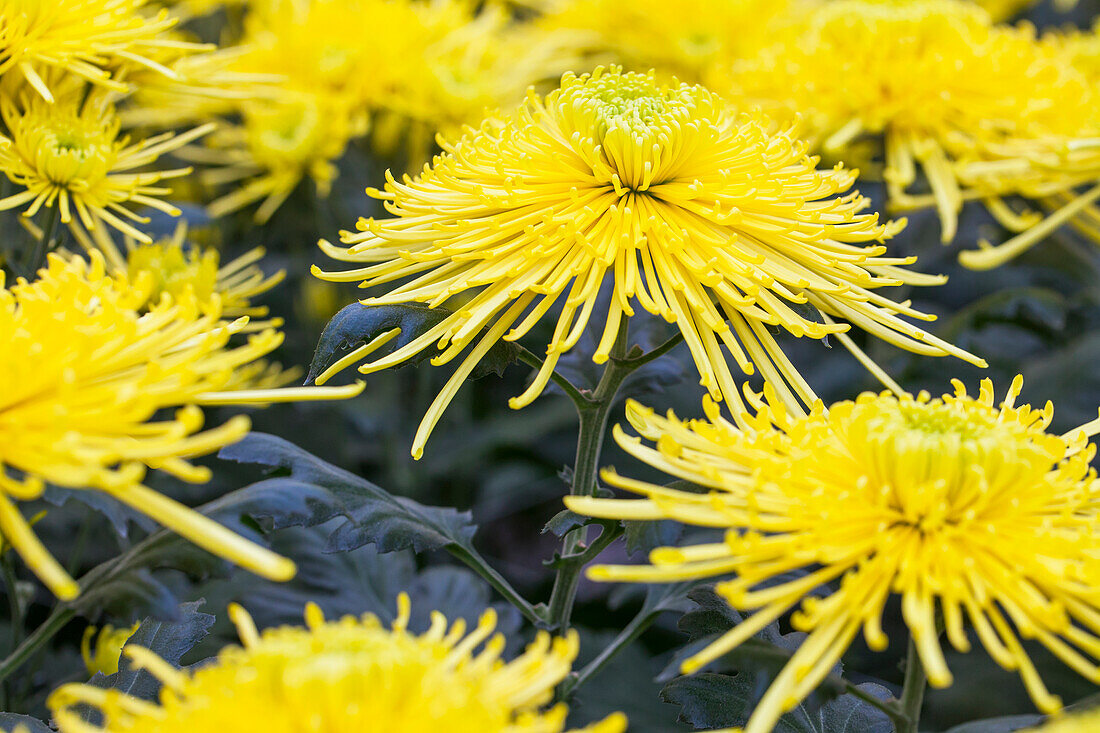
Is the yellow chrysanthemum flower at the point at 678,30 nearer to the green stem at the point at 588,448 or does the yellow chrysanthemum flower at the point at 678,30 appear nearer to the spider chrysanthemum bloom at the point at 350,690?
the green stem at the point at 588,448

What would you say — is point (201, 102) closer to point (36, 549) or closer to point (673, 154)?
point (673, 154)

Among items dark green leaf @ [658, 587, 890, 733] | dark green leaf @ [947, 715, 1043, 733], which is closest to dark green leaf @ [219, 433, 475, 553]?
dark green leaf @ [658, 587, 890, 733]

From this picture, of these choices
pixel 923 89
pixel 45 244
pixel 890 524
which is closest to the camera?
pixel 890 524

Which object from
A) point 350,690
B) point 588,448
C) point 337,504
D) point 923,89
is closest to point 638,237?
point 588,448

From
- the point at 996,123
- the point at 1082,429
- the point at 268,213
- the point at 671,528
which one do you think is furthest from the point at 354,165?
the point at 1082,429

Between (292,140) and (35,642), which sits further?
(292,140)

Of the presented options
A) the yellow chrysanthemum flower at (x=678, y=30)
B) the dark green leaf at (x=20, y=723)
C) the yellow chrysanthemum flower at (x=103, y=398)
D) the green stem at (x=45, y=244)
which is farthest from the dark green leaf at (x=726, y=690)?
the yellow chrysanthemum flower at (x=678, y=30)

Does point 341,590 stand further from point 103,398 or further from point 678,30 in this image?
point 678,30
